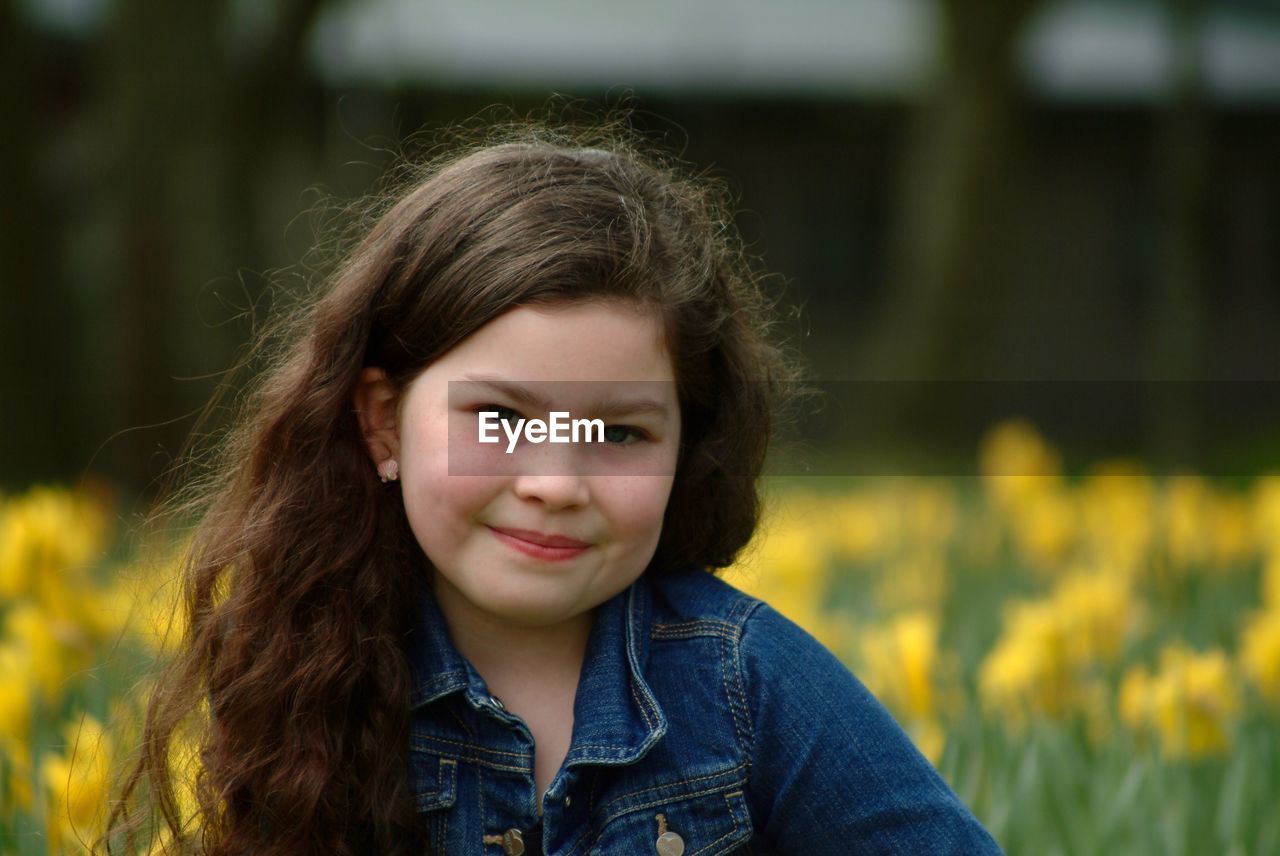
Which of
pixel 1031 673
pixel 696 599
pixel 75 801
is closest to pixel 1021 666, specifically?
pixel 1031 673

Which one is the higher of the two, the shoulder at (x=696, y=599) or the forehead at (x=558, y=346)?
the forehead at (x=558, y=346)

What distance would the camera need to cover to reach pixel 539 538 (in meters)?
1.52

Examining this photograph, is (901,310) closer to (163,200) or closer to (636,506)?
(163,200)

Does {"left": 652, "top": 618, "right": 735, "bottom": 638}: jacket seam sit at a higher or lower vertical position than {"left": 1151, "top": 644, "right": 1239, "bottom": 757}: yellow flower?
higher

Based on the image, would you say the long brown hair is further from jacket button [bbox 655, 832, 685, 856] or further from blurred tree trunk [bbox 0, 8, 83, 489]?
blurred tree trunk [bbox 0, 8, 83, 489]

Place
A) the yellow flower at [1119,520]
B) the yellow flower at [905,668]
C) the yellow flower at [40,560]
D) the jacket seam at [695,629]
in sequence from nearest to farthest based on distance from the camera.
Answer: the jacket seam at [695,629], the yellow flower at [905,668], the yellow flower at [40,560], the yellow flower at [1119,520]

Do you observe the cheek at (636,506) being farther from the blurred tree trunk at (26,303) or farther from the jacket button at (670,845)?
the blurred tree trunk at (26,303)

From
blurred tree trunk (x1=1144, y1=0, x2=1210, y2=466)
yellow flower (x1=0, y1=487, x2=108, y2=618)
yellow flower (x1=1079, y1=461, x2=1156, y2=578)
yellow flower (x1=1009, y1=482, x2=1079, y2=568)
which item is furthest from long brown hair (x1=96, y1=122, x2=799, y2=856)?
blurred tree trunk (x1=1144, y1=0, x2=1210, y2=466)

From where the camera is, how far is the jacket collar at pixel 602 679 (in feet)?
5.09

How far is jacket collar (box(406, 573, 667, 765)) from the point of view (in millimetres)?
1553

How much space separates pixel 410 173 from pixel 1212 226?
3.71 m

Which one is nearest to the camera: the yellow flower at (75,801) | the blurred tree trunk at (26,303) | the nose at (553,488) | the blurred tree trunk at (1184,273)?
the nose at (553,488)

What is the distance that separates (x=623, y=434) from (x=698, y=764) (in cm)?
36

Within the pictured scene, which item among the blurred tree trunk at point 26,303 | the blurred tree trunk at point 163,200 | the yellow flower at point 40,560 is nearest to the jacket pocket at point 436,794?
the yellow flower at point 40,560
